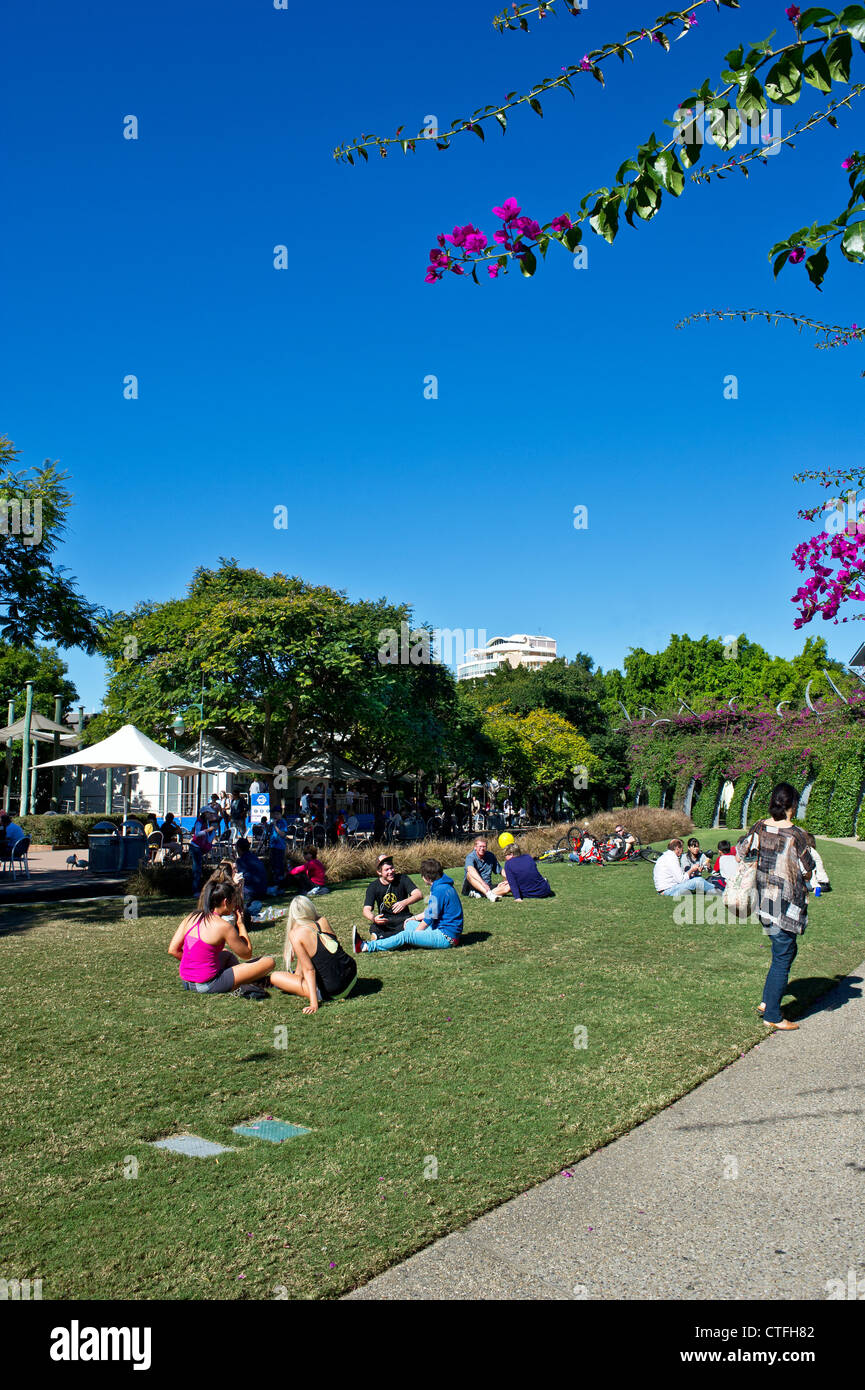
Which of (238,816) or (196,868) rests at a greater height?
(238,816)

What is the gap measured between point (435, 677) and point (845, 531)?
28771 millimetres

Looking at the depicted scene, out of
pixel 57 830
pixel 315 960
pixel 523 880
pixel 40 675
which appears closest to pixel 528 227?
pixel 315 960

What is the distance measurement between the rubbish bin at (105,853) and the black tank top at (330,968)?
1199cm

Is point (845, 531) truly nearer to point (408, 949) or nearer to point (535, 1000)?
point (535, 1000)

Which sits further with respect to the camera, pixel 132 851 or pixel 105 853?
pixel 132 851

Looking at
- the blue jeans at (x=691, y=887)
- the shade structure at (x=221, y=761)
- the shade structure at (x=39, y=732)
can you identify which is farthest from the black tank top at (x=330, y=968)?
the shade structure at (x=39, y=732)

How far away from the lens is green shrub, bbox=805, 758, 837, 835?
92.1 ft

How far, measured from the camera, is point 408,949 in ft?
32.0

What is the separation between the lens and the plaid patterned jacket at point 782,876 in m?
6.50

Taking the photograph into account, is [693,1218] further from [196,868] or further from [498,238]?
[196,868]

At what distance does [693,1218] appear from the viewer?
3.69m

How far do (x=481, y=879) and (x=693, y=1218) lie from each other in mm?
10298

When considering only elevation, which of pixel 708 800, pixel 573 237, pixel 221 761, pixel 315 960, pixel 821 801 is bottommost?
pixel 315 960
